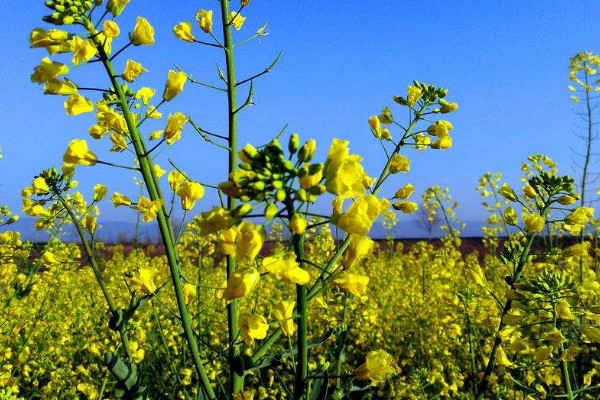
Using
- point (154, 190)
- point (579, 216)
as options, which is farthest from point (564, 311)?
point (154, 190)

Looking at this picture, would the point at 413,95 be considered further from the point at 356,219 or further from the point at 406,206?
the point at 356,219

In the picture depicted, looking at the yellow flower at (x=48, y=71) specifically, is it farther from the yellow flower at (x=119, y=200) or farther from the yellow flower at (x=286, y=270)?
the yellow flower at (x=286, y=270)

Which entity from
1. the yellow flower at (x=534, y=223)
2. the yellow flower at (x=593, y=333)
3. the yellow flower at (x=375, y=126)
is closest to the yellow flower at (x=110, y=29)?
the yellow flower at (x=375, y=126)

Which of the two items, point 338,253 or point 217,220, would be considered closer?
point 217,220

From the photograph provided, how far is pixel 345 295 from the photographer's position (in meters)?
3.17

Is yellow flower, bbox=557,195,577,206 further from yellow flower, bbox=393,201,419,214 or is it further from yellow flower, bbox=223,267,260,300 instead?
yellow flower, bbox=223,267,260,300

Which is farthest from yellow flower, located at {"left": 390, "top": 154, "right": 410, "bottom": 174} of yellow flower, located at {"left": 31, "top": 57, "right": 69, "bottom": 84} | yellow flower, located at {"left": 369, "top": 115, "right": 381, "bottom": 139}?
yellow flower, located at {"left": 31, "top": 57, "right": 69, "bottom": 84}

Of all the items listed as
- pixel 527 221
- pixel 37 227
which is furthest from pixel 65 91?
pixel 527 221

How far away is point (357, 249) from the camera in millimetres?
1273

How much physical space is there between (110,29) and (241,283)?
89 centimetres

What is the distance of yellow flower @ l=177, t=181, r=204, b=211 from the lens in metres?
1.73

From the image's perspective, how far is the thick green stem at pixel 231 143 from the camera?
1604 mm

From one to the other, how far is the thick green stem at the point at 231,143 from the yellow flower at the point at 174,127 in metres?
0.17

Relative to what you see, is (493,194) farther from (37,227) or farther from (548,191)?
(37,227)
